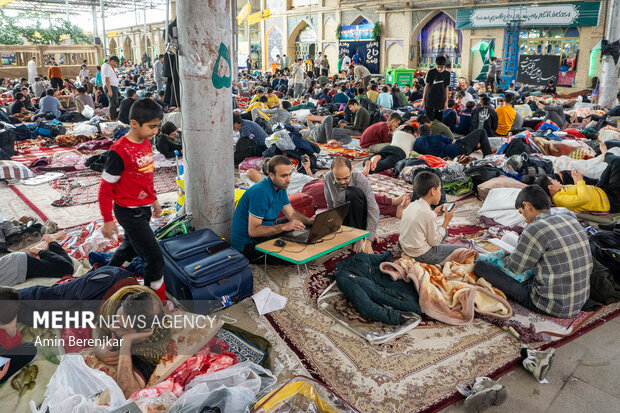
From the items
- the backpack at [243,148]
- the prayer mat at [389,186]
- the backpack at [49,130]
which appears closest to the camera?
the prayer mat at [389,186]

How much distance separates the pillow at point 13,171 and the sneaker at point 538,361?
705cm

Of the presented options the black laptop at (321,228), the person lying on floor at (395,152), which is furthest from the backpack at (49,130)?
the black laptop at (321,228)

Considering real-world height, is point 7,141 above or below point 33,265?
above

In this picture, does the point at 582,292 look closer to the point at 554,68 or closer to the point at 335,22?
the point at 554,68

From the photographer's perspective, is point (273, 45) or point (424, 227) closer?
point (424, 227)

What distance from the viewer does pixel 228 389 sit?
2293 millimetres

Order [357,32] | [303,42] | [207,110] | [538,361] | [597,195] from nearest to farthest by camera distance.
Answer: [538,361]
[207,110]
[597,195]
[357,32]
[303,42]

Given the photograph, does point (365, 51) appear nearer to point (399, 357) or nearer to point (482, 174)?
point (482, 174)

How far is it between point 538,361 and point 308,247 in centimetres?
176

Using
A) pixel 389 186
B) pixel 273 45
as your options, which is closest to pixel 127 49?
pixel 273 45

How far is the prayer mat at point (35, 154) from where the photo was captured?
8188mm

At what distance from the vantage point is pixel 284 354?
3.06 meters

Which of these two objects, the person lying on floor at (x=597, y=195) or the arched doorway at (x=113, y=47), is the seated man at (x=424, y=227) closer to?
the person lying on floor at (x=597, y=195)

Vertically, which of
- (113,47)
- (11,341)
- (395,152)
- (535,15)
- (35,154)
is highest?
(113,47)
